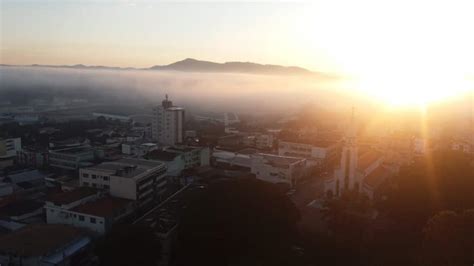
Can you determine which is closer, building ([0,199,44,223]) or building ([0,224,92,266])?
building ([0,224,92,266])

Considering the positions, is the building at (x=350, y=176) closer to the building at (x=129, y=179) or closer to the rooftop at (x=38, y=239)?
the building at (x=129, y=179)

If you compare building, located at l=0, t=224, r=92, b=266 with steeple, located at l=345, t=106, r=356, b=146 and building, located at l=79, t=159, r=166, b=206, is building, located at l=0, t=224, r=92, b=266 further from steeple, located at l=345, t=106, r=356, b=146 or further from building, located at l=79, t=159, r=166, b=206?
steeple, located at l=345, t=106, r=356, b=146

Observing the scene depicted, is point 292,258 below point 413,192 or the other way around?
below

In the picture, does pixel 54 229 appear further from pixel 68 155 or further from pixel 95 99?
pixel 95 99

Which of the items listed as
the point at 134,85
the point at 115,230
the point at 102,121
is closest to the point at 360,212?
the point at 115,230

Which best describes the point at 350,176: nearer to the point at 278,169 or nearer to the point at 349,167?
the point at 349,167

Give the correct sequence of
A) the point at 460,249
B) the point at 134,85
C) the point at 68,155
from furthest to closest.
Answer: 1. the point at 134,85
2. the point at 68,155
3. the point at 460,249

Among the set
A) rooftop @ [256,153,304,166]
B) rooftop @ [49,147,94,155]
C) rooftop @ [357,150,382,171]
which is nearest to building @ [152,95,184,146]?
rooftop @ [49,147,94,155]
